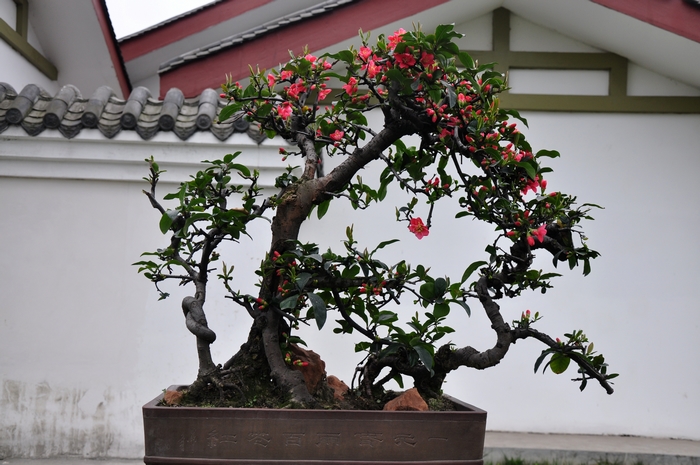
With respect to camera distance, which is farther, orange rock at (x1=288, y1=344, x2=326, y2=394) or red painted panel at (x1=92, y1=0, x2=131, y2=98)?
red painted panel at (x1=92, y1=0, x2=131, y2=98)

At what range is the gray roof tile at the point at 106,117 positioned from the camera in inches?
106

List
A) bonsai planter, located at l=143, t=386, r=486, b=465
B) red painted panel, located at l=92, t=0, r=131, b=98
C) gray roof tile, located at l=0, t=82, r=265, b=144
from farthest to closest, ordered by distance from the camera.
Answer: red painted panel, located at l=92, t=0, r=131, b=98 → gray roof tile, located at l=0, t=82, r=265, b=144 → bonsai planter, located at l=143, t=386, r=486, b=465

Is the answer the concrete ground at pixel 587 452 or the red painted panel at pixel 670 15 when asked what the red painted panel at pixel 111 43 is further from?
the concrete ground at pixel 587 452

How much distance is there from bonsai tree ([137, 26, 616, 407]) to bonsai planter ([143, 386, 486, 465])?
5.0 inches

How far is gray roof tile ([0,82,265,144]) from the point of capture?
269cm

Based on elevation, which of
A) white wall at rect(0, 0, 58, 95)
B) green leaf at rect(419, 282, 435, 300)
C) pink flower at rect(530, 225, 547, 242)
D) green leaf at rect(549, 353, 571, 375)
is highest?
white wall at rect(0, 0, 58, 95)

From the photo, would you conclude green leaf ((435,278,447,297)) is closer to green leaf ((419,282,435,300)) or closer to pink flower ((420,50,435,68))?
green leaf ((419,282,435,300))

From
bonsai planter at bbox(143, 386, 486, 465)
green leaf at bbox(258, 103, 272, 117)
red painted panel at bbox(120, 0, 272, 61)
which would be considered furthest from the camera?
red painted panel at bbox(120, 0, 272, 61)

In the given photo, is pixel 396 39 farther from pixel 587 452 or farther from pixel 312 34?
pixel 587 452

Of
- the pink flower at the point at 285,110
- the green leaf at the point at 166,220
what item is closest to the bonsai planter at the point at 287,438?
the green leaf at the point at 166,220

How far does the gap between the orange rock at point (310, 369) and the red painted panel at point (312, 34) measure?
2.12 meters

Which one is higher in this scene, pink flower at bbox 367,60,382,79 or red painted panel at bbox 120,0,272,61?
red painted panel at bbox 120,0,272,61

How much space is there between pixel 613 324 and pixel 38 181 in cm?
281

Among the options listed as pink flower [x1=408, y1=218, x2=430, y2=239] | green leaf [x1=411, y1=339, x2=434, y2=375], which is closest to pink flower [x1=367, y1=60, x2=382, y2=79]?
pink flower [x1=408, y1=218, x2=430, y2=239]
